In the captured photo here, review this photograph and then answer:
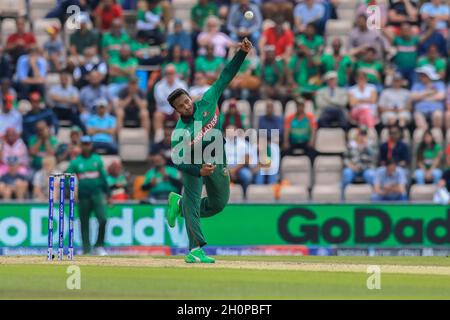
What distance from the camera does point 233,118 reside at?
74.0ft

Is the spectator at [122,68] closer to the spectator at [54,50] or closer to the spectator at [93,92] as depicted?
the spectator at [93,92]

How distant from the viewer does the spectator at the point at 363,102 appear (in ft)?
75.7

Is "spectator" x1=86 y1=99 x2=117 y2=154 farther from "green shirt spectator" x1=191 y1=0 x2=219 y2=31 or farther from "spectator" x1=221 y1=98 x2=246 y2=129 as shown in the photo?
"green shirt spectator" x1=191 y1=0 x2=219 y2=31

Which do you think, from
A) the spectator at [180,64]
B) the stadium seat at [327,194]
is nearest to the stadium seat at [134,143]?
the spectator at [180,64]

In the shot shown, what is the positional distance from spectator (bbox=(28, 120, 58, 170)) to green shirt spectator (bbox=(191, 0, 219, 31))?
3.57m

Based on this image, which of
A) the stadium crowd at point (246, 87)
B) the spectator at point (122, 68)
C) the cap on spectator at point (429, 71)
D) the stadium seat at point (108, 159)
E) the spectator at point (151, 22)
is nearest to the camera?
the stadium crowd at point (246, 87)

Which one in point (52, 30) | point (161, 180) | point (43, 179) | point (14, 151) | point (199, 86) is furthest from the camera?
point (52, 30)

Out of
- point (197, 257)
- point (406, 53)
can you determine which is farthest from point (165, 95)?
point (197, 257)

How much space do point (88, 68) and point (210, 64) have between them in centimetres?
207

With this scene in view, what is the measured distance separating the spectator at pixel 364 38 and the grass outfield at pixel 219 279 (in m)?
7.90

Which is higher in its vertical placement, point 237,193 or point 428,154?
point 428,154

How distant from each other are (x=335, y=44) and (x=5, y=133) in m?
5.74

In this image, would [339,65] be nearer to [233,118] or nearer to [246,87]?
[246,87]

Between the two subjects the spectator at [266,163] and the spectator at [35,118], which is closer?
the spectator at [266,163]
